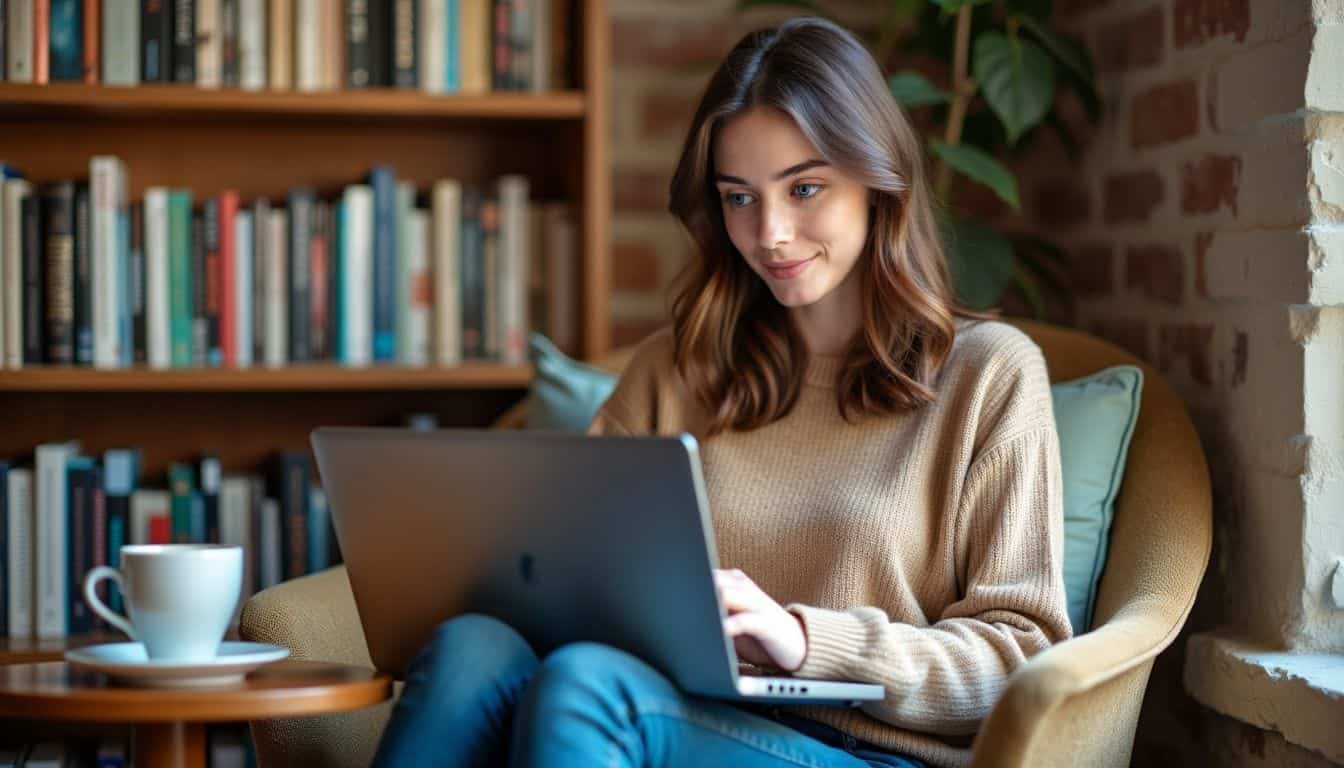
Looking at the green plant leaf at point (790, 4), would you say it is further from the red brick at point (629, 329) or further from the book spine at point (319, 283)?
the book spine at point (319, 283)

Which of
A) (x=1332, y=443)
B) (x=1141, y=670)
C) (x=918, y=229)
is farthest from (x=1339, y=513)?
(x=918, y=229)

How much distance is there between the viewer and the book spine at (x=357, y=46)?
2.02 metres

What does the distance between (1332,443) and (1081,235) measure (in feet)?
2.41

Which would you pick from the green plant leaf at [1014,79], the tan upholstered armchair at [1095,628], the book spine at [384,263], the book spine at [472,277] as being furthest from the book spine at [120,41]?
the green plant leaf at [1014,79]

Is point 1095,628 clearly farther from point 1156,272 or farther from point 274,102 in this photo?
point 274,102

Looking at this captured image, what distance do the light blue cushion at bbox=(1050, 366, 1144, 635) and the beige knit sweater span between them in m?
0.10

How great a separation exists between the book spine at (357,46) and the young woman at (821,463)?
598 millimetres

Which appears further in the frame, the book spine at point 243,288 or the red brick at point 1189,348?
the book spine at point 243,288

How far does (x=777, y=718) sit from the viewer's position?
1397mm

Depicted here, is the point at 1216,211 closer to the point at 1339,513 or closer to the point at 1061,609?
the point at 1339,513

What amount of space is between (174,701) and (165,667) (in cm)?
4

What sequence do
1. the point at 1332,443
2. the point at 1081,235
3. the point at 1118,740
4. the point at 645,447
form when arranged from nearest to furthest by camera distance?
the point at 645,447, the point at 1118,740, the point at 1332,443, the point at 1081,235

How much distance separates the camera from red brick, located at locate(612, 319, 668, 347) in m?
2.30

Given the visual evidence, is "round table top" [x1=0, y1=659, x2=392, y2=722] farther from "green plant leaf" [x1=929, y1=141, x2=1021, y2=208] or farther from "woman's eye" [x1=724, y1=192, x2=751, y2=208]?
"green plant leaf" [x1=929, y1=141, x2=1021, y2=208]
